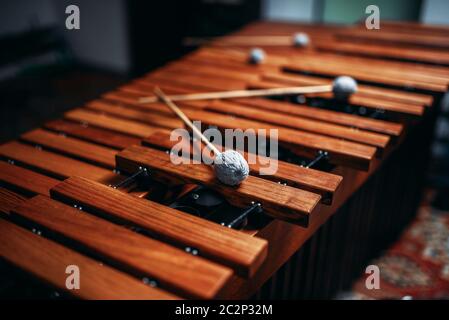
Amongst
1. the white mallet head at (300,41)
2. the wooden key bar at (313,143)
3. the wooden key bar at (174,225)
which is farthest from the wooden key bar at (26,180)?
the white mallet head at (300,41)

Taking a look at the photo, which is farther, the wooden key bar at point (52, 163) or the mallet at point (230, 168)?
the wooden key bar at point (52, 163)

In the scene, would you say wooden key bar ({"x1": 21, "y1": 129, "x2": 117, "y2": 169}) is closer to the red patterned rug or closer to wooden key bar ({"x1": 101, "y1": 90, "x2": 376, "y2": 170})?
wooden key bar ({"x1": 101, "y1": 90, "x2": 376, "y2": 170})

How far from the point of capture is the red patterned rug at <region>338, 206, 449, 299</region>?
139 inches

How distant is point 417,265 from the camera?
3811 mm

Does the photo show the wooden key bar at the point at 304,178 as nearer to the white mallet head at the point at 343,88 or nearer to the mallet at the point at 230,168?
the mallet at the point at 230,168

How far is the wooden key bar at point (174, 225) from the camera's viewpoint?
1.48m

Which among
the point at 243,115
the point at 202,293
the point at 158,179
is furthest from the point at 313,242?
the point at 202,293

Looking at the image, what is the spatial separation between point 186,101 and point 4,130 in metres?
3.89

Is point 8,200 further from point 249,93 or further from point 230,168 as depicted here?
point 249,93

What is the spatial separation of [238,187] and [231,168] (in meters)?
0.09

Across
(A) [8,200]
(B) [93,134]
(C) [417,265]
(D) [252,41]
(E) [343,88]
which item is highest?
(D) [252,41]

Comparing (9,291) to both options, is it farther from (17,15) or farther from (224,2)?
(17,15)

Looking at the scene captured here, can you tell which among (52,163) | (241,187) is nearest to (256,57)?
(52,163)

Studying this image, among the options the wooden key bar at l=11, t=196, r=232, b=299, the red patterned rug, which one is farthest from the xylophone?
the red patterned rug
